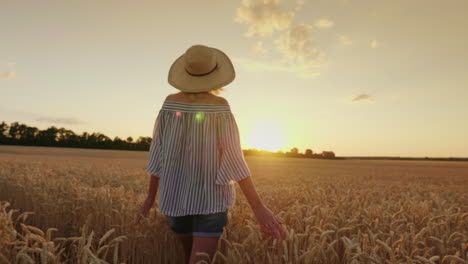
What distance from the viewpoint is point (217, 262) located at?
2510mm

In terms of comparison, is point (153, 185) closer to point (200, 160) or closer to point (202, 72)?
point (200, 160)

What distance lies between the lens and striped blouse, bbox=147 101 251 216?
229 cm

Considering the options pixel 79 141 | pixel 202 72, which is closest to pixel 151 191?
pixel 202 72

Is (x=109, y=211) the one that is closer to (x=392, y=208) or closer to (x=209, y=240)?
(x=209, y=240)

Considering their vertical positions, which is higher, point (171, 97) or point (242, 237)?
point (171, 97)

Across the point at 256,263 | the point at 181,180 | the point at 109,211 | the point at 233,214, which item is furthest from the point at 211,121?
the point at 109,211

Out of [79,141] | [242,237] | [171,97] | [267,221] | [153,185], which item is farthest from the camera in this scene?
[79,141]

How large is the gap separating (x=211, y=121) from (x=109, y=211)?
2099mm

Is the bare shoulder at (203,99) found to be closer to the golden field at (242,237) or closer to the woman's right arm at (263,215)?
the woman's right arm at (263,215)

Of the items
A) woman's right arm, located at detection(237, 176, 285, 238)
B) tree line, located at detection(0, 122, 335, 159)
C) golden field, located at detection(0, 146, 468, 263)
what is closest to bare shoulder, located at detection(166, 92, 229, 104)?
woman's right arm, located at detection(237, 176, 285, 238)

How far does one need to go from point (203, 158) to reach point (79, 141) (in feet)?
213

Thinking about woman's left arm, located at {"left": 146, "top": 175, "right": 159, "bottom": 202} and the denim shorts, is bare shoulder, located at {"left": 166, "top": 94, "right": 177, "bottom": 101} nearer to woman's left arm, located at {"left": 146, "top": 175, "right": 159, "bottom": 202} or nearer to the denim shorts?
woman's left arm, located at {"left": 146, "top": 175, "right": 159, "bottom": 202}

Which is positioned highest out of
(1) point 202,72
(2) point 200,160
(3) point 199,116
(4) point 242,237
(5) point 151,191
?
(1) point 202,72

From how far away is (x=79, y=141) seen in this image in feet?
200
